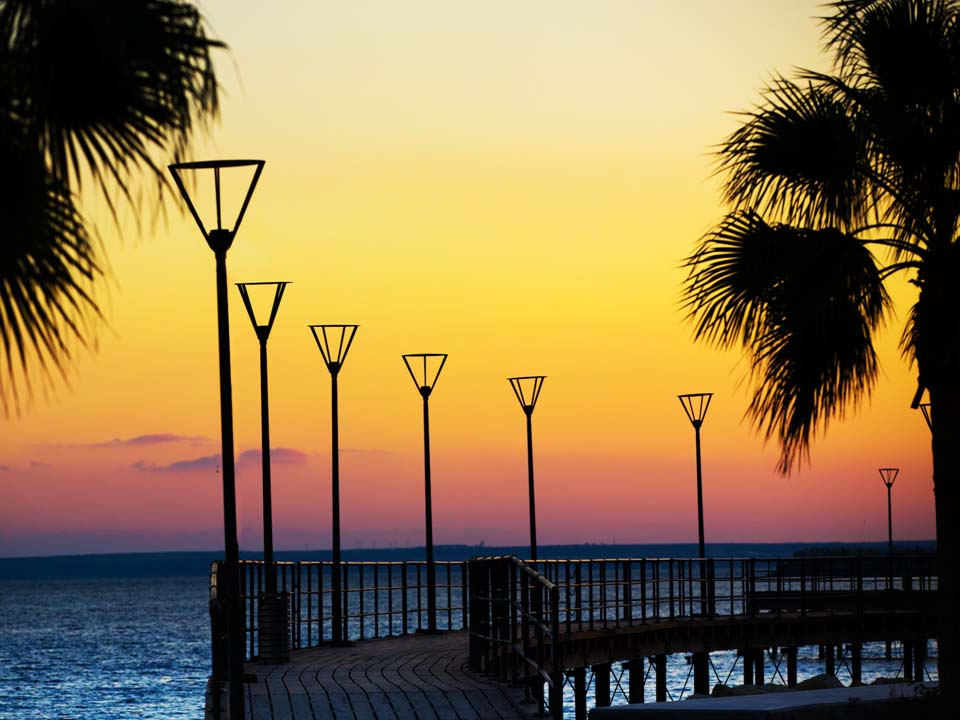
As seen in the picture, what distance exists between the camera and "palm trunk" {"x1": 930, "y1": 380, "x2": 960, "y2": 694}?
15641 mm

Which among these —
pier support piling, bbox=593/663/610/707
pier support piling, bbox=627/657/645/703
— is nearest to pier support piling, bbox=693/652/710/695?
pier support piling, bbox=627/657/645/703

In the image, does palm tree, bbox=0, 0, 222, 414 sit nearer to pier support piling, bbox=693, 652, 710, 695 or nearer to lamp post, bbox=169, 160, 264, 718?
lamp post, bbox=169, 160, 264, 718

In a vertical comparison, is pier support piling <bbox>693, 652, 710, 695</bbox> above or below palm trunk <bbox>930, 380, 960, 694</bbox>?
below

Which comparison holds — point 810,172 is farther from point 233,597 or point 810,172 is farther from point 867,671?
point 867,671

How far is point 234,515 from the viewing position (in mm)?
16531

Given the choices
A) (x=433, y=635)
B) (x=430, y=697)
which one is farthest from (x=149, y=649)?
(x=430, y=697)

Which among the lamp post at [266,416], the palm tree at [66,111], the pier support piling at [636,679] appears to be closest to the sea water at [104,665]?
the pier support piling at [636,679]

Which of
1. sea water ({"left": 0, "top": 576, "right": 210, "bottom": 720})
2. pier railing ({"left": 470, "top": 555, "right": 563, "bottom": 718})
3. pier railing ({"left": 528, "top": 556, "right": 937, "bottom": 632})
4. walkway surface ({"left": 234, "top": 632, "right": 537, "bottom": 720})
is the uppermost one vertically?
pier railing ({"left": 470, "top": 555, "right": 563, "bottom": 718})

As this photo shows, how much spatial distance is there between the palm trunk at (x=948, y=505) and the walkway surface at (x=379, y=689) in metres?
4.03

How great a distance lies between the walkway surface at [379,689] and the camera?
16.1m

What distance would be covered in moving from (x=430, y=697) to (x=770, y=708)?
347cm

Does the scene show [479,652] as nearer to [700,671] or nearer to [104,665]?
[700,671]

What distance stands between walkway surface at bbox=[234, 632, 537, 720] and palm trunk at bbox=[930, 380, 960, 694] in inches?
159

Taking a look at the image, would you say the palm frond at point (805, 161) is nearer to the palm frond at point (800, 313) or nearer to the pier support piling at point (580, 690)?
the palm frond at point (800, 313)
